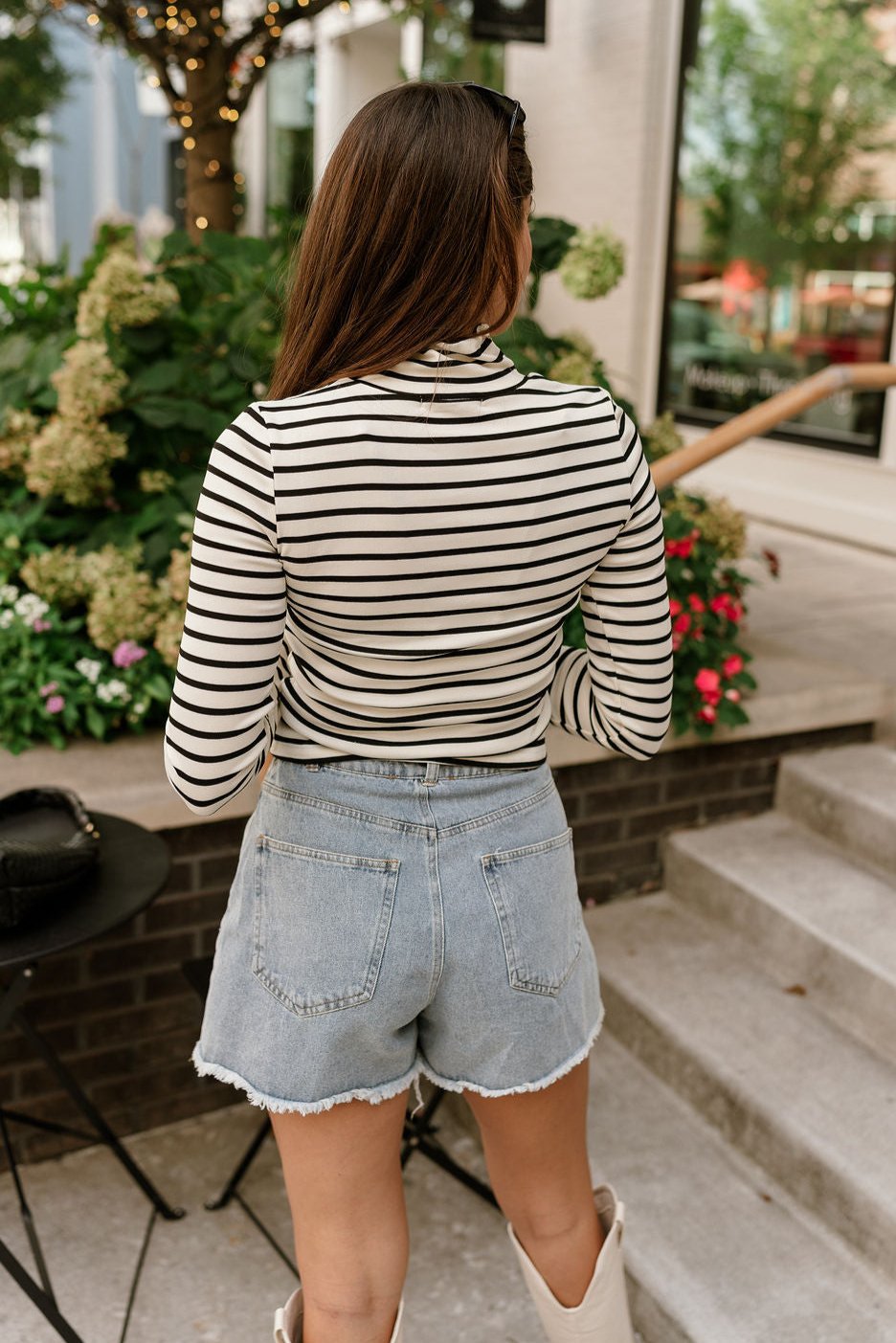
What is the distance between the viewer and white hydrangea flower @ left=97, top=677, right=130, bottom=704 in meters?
2.94

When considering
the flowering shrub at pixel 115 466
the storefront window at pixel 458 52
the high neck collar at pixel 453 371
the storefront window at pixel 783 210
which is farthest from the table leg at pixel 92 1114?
the storefront window at pixel 458 52

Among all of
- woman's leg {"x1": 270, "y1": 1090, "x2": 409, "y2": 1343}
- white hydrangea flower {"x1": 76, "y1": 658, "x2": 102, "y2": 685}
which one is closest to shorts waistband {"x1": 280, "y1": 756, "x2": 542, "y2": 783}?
woman's leg {"x1": 270, "y1": 1090, "x2": 409, "y2": 1343}

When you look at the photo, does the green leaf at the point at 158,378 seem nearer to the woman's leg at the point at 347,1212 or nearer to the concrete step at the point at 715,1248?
the concrete step at the point at 715,1248

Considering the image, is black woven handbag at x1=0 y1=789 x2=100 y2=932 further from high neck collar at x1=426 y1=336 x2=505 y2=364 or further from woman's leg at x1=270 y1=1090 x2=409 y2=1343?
high neck collar at x1=426 y1=336 x2=505 y2=364

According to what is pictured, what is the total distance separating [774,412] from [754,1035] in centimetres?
142

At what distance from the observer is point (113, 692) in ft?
9.68

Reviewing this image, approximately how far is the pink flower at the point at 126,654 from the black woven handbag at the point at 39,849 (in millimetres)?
795

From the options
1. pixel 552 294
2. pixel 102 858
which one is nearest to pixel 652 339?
pixel 552 294

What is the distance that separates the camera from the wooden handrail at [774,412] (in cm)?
285

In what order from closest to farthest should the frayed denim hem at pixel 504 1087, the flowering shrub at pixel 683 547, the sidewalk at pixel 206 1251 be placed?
1. the frayed denim hem at pixel 504 1087
2. the sidewalk at pixel 206 1251
3. the flowering shrub at pixel 683 547

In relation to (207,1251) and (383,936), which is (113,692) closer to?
(207,1251)

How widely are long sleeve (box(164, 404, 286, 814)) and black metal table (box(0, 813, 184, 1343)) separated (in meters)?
0.73

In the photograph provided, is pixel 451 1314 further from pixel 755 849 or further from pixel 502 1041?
pixel 755 849

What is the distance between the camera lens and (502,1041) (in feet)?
4.48
